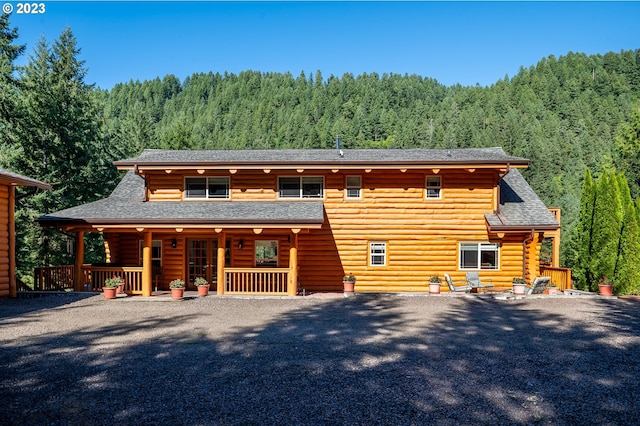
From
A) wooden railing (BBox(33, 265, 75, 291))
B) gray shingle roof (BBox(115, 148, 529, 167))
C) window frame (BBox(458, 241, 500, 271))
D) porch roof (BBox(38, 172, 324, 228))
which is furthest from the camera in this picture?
window frame (BBox(458, 241, 500, 271))

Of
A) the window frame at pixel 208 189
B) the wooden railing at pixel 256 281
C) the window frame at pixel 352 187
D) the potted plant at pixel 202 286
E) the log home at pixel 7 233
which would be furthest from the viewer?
the window frame at pixel 208 189

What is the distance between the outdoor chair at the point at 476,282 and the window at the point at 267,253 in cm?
753

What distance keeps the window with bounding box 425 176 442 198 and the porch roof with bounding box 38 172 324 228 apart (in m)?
4.38

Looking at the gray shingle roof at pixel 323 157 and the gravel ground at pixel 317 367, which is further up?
the gray shingle roof at pixel 323 157

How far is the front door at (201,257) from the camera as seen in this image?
18.4 m

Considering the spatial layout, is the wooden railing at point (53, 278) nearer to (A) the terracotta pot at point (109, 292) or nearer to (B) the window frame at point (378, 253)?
(A) the terracotta pot at point (109, 292)

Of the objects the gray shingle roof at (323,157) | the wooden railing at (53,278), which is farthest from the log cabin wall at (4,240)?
the gray shingle roof at (323,157)

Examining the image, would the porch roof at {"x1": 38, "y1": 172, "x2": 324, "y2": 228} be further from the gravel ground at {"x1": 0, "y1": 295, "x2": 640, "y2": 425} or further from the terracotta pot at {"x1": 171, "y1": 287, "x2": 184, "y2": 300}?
the gravel ground at {"x1": 0, "y1": 295, "x2": 640, "y2": 425}

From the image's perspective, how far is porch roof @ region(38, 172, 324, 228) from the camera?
15906mm

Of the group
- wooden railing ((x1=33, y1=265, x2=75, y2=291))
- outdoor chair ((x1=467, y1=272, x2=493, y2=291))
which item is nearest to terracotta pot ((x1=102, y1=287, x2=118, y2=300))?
wooden railing ((x1=33, y1=265, x2=75, y2=291))

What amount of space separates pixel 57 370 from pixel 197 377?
2.34 metres

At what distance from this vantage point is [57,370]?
7223 mm

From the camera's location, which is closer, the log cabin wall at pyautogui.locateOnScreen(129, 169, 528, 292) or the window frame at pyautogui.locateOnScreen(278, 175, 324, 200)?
the log cabin wall at pyautogui.locateOnScreen(129, 169, 528, 292)

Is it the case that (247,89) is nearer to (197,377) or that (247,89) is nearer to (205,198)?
(205,198)
